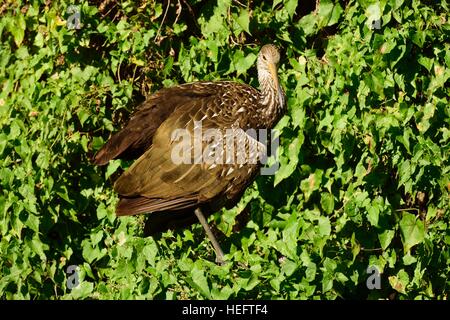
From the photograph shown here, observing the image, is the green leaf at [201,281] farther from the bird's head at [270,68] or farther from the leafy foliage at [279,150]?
the bird's head at [270,68]

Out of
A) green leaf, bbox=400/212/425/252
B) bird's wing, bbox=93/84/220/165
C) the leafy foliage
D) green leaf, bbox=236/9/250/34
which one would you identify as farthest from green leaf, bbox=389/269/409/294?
green leaf, bbox=236/9/250/34

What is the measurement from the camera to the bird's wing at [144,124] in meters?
5.20

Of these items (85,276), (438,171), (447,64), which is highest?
(447,64)

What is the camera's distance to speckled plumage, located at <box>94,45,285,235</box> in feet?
17.0

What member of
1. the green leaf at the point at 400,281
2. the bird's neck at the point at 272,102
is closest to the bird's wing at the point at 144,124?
the bird's neck at the point at 272,102

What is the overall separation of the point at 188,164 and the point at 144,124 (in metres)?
0.31

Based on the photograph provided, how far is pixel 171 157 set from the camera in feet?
17.1

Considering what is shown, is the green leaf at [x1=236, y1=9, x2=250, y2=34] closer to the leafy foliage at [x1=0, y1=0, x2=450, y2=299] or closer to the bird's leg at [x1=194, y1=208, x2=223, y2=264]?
the leafy foliage at [x1=0, y1=0, x2=450, y2=299]

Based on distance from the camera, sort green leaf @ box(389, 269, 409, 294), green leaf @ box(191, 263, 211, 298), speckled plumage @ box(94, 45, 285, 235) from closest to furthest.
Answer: green leaf @ box(191, 263, 211, 298) → green leaf @ box(389, 269, 409, 294) → speckled plumage @ box(94, 45, 285, 235)

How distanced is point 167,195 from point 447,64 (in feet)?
4.89

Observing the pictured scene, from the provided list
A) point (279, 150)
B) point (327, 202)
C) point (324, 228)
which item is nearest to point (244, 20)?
point (279, 150)

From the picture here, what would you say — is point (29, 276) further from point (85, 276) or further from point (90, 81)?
point (90, 81)
